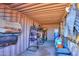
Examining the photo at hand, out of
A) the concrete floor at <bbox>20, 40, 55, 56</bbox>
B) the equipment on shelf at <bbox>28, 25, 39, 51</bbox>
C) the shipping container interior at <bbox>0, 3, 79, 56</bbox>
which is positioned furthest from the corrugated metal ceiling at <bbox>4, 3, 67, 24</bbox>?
the concrete floor at <bbox>20, 40, 55, 56</bbox>

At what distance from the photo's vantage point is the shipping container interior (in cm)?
228

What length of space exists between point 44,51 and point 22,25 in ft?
1.81

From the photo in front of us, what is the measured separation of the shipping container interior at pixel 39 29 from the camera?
2.28 metres

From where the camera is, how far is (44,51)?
94.2 inches

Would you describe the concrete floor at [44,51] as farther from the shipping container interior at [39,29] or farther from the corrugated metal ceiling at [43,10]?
the corrugated metal ceiling at [43,10]

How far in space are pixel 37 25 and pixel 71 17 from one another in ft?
1.86

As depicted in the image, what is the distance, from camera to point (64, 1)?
228cm

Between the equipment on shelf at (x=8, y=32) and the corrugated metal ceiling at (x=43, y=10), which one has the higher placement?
the corrugated metal ceiling at (x=43, y=10)

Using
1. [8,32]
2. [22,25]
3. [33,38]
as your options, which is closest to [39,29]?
[33,38]

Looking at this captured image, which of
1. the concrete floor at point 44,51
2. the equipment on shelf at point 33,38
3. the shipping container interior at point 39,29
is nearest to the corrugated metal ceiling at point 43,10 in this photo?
the shipping container interior at point 39,29

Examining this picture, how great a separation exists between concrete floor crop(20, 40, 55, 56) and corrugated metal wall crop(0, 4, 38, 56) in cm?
12

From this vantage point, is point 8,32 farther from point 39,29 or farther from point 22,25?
point 39,29

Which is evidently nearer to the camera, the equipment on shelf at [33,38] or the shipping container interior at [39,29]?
the shipping container interior at [39,29]

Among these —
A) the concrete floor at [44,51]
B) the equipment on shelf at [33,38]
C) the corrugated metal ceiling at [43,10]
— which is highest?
the corrugated metal ceiling at [43,10]
